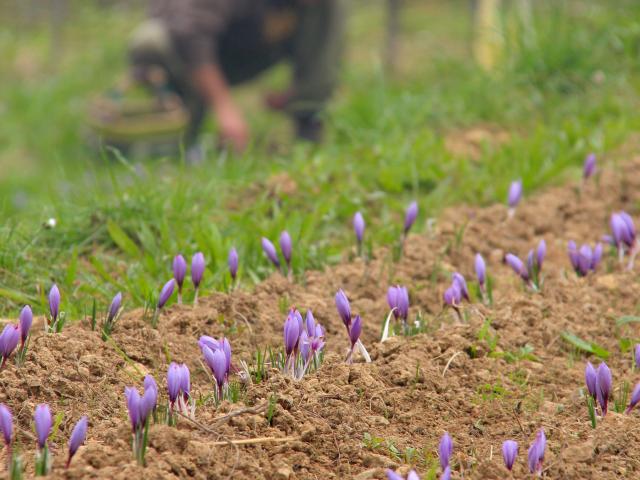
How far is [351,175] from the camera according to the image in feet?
12.5

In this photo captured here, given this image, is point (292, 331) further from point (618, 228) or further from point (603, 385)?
point (618, 228)

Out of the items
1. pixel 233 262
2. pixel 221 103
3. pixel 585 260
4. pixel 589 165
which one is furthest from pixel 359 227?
pixel 221 103

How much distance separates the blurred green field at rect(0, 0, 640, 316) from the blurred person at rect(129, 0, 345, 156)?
0.48m

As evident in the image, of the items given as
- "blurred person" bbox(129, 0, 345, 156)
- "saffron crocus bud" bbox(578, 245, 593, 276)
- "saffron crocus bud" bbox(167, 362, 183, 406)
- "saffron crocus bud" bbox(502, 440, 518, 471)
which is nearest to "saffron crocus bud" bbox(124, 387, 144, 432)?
"saffron crocus bud" bbox(167, 362, 183, 406)

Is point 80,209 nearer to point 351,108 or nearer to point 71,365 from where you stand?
point 71,365

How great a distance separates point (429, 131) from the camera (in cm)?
441

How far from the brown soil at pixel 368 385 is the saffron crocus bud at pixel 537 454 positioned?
5 centimetres

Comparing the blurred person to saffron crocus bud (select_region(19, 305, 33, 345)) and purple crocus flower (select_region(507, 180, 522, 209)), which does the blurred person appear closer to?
purple crocus flower (select_region(507, 180, 522, 209))

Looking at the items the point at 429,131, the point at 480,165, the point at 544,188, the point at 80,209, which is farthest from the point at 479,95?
the point at 80,209

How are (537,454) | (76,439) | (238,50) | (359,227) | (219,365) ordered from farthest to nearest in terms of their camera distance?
(238,50), (359,227), (219,365), (537,454), (76,439)

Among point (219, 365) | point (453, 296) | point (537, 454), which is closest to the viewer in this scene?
point (537, 454)

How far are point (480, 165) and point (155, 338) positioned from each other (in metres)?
2.12

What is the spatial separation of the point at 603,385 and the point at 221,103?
15.6 ft

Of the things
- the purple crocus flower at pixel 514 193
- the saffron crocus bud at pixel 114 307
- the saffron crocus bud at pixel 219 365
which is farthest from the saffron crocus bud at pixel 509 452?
the purple crocus flower at pixel 514 193
